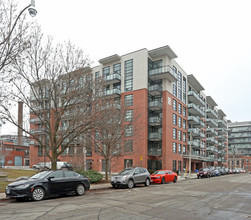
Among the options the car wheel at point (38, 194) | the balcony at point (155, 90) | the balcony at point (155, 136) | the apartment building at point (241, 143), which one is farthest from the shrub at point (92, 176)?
the apartment building at point (241, 143)

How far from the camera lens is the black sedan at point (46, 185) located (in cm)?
1125

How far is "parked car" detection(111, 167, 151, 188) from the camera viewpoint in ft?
58.3

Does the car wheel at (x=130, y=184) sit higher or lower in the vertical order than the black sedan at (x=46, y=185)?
lower

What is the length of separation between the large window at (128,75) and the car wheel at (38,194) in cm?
3356

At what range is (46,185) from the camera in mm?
12125

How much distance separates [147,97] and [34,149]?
3056 centimetres

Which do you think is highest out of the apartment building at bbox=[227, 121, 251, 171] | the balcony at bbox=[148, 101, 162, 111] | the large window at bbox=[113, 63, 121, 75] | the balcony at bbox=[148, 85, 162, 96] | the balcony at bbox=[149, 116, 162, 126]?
the large window at bbox=[113, 63, 121, 75]

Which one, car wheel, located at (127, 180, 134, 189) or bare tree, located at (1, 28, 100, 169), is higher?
bare tree, located at (1, 28, 100, 169)

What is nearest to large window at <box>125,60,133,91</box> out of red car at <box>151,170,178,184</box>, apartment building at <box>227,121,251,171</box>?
red car at <box>151,170,178,184</box>

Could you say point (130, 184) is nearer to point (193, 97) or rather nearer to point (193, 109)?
point (193, 109)

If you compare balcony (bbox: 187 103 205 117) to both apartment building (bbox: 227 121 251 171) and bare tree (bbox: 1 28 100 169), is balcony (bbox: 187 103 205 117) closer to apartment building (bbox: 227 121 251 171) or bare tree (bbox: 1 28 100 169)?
bare tree (bbox: 1 28 100 169)

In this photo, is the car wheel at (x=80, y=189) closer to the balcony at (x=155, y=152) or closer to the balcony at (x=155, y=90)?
the balcony at (x=155, y=152)

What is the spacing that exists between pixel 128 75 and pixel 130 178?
94.6ft

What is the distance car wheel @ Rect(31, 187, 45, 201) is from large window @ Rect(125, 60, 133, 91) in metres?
33.6
